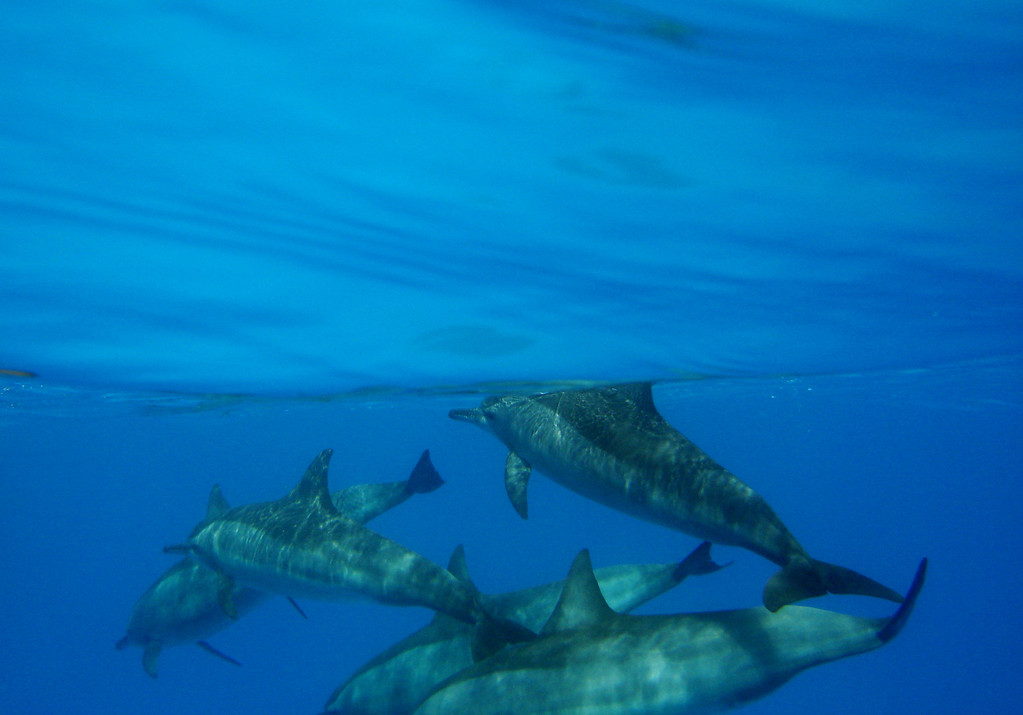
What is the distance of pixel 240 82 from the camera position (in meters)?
6.09

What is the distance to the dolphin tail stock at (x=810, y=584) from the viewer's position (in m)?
Answer: 5.02

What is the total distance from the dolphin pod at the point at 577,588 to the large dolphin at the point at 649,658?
0.01 m

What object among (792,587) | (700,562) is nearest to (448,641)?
(700,562)

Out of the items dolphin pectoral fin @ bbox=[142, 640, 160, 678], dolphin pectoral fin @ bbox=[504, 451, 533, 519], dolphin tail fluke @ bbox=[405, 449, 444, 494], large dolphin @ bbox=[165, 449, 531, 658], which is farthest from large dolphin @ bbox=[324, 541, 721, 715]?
dolphin pectoral fin @ bbox=[142, 640, 160, 678]

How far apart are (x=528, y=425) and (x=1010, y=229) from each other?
7.22 metres

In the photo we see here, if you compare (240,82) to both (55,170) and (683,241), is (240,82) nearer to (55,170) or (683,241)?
(55,170)

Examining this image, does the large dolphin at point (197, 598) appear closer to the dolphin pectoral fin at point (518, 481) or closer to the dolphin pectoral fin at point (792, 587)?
the dolphin pectoral fin at point (518, 481)

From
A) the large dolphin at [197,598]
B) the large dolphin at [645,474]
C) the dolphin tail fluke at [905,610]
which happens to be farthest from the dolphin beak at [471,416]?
the dolphin tail fluke at [905,610]

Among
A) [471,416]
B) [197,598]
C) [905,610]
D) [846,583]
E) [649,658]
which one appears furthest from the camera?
[197,598]

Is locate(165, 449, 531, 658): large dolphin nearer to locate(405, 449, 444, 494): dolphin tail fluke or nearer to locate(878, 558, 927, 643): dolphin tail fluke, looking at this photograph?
locate(405, 449, 444, 494): dolphin tail fluke

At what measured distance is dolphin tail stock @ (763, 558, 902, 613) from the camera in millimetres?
5023

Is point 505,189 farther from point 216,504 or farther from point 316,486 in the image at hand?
point 216,504

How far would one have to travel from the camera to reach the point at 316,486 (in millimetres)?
9898

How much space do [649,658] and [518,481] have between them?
3.17 metres
